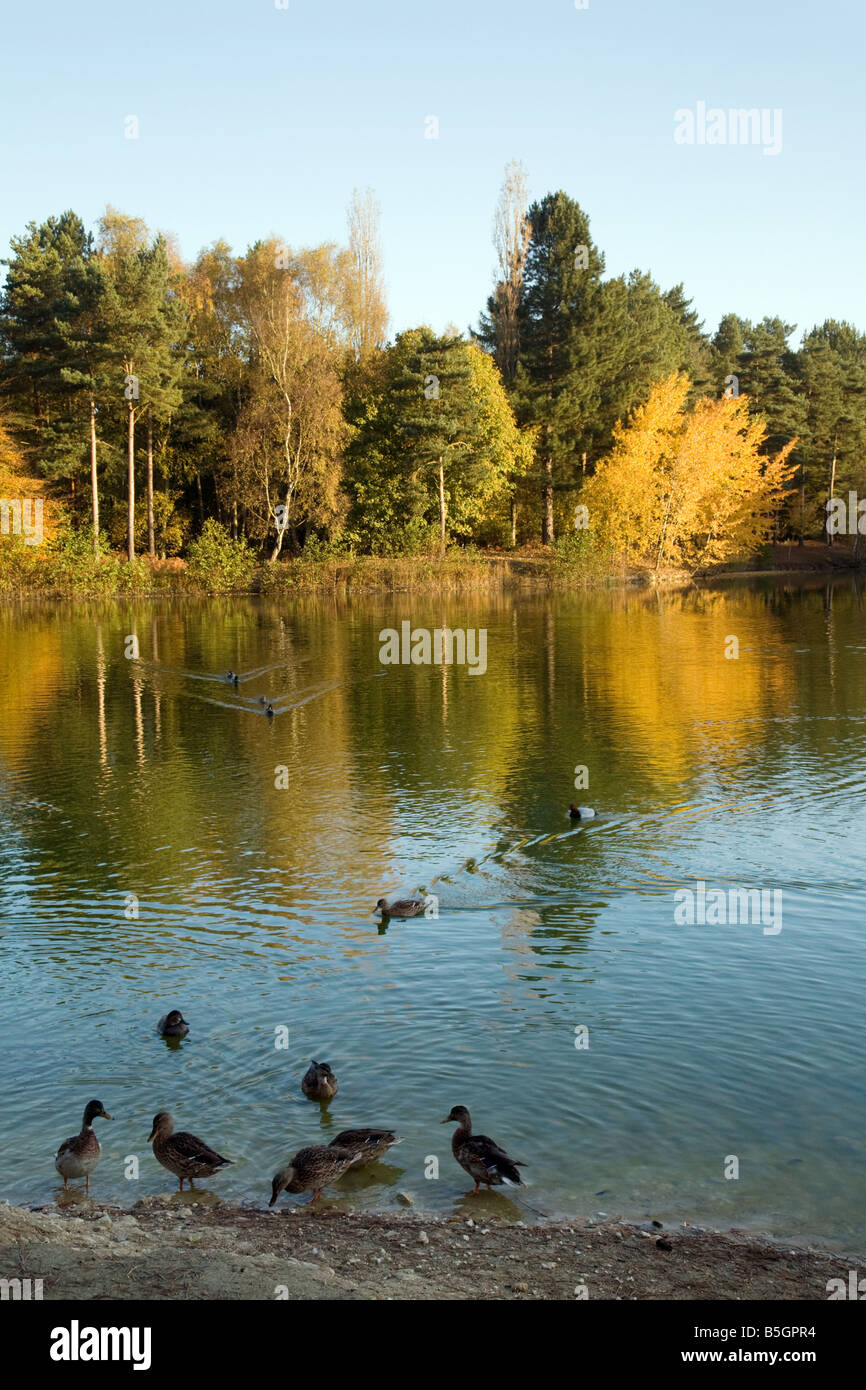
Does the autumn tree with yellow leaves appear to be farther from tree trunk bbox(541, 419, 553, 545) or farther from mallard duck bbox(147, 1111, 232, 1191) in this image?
mallard duck bbox(147, 1111, 232, 1191)

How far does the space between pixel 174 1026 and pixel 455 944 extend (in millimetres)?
3649

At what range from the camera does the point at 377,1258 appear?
6773 mm

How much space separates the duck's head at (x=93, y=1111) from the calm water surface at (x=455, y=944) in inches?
7.6

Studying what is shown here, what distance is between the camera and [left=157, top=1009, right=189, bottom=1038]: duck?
34.1ft

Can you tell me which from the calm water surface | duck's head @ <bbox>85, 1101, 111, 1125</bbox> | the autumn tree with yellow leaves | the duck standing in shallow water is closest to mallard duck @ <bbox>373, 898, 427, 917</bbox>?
the duck standing in shallow water

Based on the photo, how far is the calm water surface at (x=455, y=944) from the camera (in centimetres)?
859

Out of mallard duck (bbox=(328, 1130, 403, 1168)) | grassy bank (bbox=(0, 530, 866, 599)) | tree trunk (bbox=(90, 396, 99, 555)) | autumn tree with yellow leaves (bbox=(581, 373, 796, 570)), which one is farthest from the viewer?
autumn tree with yellow leaves (bbox=(581, 373, 796, 570))

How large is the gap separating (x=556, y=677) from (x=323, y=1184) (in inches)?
1014

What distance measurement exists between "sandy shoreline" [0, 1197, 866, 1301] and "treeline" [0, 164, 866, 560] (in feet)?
188

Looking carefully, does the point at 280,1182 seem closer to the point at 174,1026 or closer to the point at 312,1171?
the point at 312,1171

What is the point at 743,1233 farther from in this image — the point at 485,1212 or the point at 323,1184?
the point at 323,1184

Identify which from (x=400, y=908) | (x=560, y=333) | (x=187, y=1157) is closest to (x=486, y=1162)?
(x=187, y=1157)
